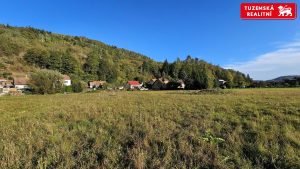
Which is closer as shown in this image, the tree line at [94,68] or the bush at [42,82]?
the bush at [42,82]

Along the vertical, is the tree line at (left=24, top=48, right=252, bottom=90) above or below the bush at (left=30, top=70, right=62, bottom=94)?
above

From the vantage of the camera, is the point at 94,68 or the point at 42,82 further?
the point at 94,68

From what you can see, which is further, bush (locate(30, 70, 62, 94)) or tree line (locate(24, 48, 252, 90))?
tree line (locate(24, 48, 252, 90))

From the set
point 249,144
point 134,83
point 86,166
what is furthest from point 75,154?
point 134,83

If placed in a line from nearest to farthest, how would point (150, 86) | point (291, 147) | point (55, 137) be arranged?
point (291, 147)
point (55, 137)
point (150, 86)

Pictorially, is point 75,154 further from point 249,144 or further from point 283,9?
point 283,9

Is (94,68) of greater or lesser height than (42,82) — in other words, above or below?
above

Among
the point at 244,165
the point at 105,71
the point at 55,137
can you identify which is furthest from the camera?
the point at 105,71

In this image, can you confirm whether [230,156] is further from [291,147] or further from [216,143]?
[291,147]

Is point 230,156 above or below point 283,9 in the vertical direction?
below

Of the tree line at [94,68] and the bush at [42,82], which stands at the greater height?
the tree line at [94,68]

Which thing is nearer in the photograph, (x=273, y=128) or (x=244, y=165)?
(x=244, y=165)

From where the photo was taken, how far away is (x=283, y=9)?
13.8m

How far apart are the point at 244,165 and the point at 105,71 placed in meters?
121
